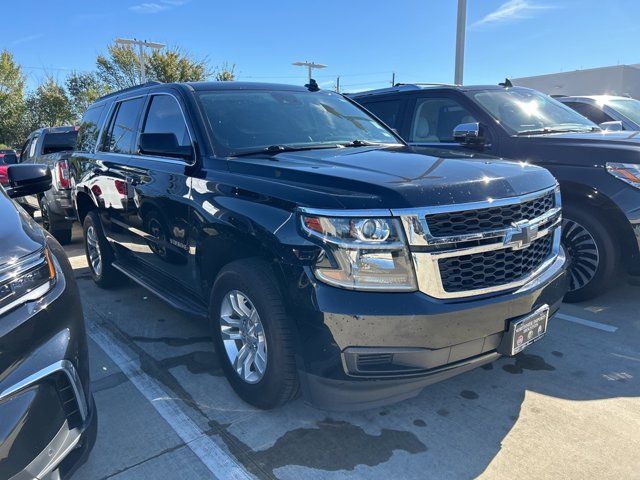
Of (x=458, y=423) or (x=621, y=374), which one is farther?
(x=621, y=374)

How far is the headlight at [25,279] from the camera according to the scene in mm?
1763

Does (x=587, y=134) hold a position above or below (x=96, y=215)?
above

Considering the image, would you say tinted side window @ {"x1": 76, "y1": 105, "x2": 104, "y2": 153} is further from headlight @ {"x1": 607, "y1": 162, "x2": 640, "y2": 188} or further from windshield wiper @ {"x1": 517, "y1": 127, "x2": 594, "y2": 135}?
headlight @ {"x1": 607, "y1": 162, "x2": 640, "y2": 188}

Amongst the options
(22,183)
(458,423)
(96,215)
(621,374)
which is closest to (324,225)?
(458,423)

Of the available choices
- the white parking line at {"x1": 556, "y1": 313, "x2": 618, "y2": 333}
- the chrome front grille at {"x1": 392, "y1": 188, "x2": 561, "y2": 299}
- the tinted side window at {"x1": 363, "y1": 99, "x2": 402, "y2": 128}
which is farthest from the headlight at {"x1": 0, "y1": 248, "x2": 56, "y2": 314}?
the tinted side window at {"x1": 363, "y1": 99, "x2": 402, "y2": 128}

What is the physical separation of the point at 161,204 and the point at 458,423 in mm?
2448

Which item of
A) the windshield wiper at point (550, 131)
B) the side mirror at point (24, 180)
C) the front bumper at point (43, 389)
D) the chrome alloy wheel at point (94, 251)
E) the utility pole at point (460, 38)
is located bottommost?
the chrome alloy wheel at point (94, 251)

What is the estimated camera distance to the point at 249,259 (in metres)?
2.71

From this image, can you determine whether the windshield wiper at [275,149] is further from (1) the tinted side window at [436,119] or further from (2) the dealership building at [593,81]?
(2) the dealership building at [593,81]

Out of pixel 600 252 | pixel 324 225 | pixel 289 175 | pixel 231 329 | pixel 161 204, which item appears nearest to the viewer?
pixel 324 225

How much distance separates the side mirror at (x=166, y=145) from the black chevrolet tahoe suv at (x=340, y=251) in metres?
0.01

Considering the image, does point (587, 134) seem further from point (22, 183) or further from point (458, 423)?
point (22, 183)

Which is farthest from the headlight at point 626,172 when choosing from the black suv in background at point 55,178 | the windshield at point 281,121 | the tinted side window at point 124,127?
the black suv in background at point 55,178

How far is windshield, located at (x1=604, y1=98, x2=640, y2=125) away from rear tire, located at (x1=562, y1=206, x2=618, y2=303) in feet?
13.5
